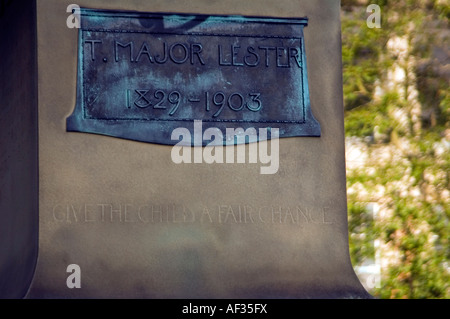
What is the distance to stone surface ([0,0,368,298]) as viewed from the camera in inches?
249

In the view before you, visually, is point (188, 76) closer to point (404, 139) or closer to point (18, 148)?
point (18, 148)

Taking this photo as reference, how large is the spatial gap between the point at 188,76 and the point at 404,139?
6.61 m

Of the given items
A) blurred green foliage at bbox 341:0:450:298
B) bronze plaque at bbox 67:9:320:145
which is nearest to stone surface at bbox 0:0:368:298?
bronze plaque at bbox 67:9:320:145

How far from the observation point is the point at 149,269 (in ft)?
20.9

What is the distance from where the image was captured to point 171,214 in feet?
21.2

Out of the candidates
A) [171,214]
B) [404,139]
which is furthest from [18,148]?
[404,139]

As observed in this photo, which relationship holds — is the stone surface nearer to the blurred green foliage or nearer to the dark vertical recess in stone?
the dark vertical recess in stone

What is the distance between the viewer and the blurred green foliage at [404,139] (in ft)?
40.7

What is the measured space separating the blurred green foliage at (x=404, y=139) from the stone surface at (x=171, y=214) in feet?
18.5

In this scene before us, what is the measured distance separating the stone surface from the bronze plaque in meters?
0.08

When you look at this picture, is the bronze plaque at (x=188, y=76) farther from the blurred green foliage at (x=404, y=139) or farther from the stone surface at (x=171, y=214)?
the blurred green foliage at (x=404, y=139)

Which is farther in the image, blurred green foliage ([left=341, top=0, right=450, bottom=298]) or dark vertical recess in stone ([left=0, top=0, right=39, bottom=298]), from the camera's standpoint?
blurred green foliage ([left=341, top=0, right=450, bottom=298])
